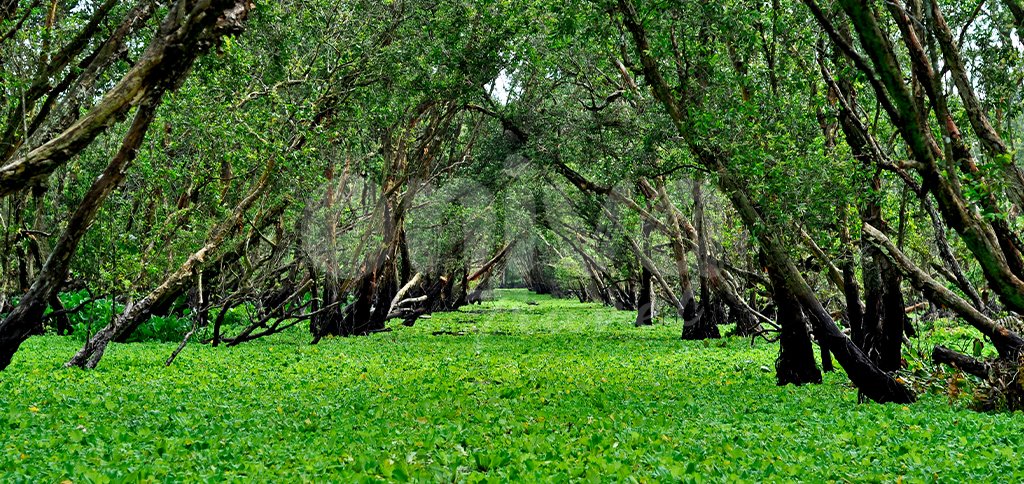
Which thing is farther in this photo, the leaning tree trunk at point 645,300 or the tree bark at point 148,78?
the leaning tree trunk at point 645,300

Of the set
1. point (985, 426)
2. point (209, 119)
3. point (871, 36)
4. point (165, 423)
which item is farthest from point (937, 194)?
point (209, 119)

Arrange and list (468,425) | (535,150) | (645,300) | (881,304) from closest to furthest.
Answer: (468,425), (881,304), (535,150), (645,300)

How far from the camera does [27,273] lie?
858 inches

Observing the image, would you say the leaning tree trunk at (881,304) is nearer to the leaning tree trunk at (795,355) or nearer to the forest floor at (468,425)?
the forest floor at (468,425)

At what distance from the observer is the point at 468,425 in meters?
9.05

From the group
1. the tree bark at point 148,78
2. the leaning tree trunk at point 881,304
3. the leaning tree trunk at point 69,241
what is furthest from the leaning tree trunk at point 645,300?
the tree bark at point 148,78

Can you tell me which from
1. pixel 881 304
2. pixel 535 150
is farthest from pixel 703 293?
pixel 881 304

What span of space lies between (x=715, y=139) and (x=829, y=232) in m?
2.52

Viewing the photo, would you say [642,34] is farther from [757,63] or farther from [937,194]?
[937,194]

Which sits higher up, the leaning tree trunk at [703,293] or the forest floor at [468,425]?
the leaning tree trunk at [703,293]

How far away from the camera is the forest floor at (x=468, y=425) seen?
265 inches

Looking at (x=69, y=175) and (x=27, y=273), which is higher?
(x=69, y=175)

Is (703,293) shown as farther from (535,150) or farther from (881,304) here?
(881,304)

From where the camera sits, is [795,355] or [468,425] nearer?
[468,425]
